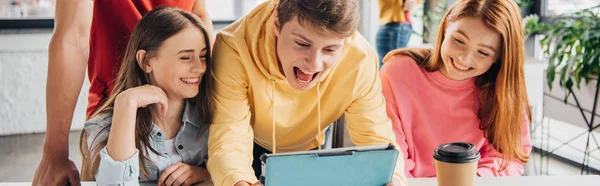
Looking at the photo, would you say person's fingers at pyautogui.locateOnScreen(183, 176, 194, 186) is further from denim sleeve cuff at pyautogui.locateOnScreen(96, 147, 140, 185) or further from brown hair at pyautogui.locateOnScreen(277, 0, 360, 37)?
brown hair at pyautogui.locateOnScreen(277, 0, 360, 37)

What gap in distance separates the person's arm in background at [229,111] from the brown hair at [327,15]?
0.21 meters

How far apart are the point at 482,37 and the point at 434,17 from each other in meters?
2.74

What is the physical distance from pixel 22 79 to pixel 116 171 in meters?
3.45

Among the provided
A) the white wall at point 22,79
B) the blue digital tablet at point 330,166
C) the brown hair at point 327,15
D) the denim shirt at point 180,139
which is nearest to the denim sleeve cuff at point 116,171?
the denim shirt at point 180,139

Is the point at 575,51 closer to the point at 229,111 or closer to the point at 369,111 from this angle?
the point at 369,111

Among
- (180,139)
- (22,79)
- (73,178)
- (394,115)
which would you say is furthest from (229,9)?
(73,178)

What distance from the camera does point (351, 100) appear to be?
145 cm

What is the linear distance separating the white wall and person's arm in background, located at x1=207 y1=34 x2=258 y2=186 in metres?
3.18

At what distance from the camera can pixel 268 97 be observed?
1.45 m

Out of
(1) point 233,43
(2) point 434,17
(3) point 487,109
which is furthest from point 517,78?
(2) point 434,17

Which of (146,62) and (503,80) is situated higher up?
(146,62)

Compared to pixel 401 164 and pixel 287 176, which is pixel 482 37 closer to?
pixel 401 164

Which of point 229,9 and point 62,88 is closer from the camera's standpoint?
point 62,88

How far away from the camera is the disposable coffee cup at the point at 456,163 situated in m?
1.10
